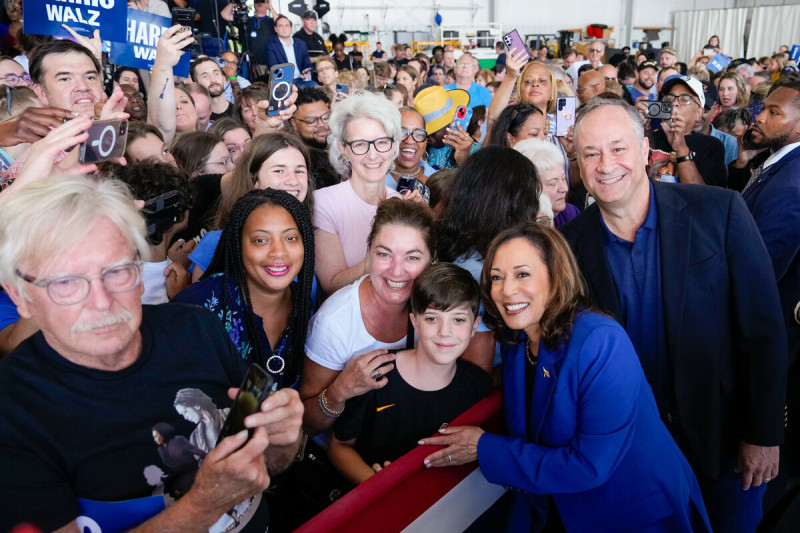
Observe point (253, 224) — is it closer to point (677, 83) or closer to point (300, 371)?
point (300, 371)

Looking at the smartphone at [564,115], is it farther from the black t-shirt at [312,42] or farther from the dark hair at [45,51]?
the black t-shirt at [312,42]

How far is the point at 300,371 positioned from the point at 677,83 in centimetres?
372

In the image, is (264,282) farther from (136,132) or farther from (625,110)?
(136,132)

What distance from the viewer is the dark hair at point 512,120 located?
3805 millimetres

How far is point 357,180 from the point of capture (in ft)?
9.21

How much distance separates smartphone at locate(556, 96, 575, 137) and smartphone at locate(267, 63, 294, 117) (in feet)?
6.78

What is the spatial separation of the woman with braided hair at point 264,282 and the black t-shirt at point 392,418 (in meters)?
0.32

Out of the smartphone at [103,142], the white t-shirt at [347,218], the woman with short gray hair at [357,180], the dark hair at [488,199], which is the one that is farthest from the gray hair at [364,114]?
the smartphone at [103,142]

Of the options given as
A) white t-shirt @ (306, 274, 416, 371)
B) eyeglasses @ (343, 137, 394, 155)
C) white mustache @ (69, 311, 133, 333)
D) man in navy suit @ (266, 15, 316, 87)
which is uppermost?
man in navy suit @ (266, 15, 316, 87)

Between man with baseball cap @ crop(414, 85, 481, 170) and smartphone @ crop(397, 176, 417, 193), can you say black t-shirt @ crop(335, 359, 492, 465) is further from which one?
man with baseball cap @ crop(414, 85, 481, 170)

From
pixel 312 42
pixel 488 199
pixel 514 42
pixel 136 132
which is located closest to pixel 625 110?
pixel 488 199

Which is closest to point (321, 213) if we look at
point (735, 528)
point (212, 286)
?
point (212, 286)

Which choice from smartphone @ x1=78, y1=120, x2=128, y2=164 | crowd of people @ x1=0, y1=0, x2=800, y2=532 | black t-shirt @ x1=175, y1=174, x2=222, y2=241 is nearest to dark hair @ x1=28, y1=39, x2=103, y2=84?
crowd of people @ x1=0, y1=0, x2=800, y2=532

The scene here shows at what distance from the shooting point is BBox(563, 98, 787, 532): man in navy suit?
188 centimetres
